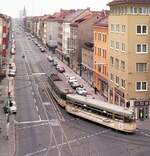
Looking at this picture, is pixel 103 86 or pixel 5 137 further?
pixel 103 86

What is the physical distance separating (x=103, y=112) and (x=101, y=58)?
29636 mm

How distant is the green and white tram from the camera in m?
57.3

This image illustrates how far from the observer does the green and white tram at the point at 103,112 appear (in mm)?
57316

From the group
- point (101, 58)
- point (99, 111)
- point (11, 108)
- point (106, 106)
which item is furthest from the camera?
point (101, 58)

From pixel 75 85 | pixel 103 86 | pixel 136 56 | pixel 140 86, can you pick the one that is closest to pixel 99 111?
pixel 140 86

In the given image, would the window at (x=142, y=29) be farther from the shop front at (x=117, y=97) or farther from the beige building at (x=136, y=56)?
the shop front at (x=117, y=97)

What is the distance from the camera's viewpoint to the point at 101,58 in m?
89.4

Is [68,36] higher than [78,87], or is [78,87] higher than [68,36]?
[68,36]

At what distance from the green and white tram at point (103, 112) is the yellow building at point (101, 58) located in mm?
17399

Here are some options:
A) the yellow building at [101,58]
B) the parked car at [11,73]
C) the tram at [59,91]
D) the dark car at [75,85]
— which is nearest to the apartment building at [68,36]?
the parked car at [11,73]

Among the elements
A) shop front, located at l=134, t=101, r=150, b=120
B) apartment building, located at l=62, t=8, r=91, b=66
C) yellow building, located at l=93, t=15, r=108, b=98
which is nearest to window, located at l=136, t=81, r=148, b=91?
shop front, located at l=134, t=101, r=150, b=120

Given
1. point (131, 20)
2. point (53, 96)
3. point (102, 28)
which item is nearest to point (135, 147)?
point (131, 20)

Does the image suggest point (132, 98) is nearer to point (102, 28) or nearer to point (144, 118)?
point (144, 118)

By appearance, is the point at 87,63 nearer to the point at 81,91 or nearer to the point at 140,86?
the point at 81,91
